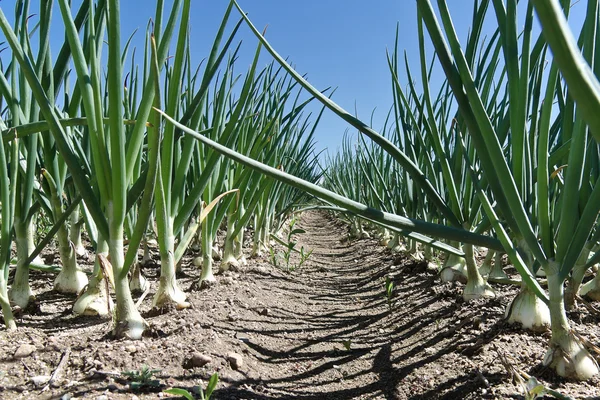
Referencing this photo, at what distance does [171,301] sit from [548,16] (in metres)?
0.89

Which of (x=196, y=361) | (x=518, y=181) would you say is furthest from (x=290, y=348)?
(x=518, y=181)

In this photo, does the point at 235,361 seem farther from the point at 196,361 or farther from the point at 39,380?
the point at 39,380

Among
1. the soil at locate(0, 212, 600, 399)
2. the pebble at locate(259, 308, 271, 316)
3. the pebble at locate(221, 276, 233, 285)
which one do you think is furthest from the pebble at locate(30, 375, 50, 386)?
the pebble at locate(221, 276, 233, 285)

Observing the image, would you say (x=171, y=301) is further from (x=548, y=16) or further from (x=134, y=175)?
(x=548, y=16)

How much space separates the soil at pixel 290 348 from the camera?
0.61 metres

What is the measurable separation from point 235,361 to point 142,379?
0.65ft

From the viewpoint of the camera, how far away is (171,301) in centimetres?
94

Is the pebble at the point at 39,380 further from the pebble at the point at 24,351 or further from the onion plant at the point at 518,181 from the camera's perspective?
the onion plant at the point at 518,181

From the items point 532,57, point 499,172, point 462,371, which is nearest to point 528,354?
point 462,371

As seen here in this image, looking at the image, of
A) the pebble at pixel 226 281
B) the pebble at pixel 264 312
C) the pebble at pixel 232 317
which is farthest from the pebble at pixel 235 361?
the pebble at pixel 226 281

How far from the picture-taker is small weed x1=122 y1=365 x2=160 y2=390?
0.58m

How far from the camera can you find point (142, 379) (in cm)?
60

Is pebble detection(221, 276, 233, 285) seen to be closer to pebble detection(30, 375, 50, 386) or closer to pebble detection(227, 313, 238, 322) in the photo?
pebble detection(227, 313, 238, 322)

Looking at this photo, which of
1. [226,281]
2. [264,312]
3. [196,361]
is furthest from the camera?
[226,281]
